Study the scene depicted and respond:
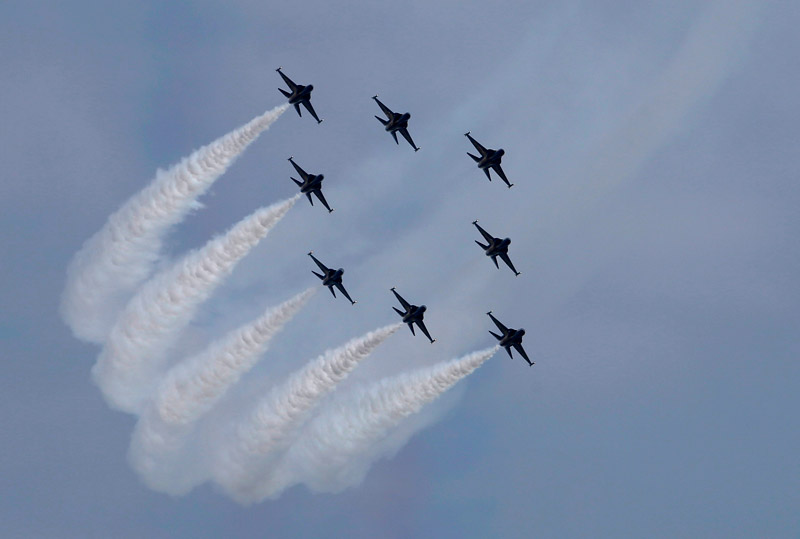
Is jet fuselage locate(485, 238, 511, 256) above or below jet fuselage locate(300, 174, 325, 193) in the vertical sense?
below

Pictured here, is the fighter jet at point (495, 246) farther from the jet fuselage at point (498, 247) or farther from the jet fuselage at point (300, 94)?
the jet fuselage at point (300, 94)

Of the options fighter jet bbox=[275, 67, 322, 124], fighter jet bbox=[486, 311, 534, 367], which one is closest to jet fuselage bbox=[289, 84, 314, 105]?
fighter jet bbox=[275, 67, 322, 124]

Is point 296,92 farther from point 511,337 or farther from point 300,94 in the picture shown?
point 511,337

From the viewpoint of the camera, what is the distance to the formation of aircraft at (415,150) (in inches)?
6944

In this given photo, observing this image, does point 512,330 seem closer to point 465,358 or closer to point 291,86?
point 465,358

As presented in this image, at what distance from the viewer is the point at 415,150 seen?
178625mm

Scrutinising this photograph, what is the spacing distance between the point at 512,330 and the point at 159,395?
3385 cm

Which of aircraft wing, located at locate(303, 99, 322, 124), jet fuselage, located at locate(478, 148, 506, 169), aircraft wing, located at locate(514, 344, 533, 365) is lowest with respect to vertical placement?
aircraft wing, located at locate(514, 344, 533, 365)

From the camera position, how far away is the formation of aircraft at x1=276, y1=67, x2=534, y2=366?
176 m

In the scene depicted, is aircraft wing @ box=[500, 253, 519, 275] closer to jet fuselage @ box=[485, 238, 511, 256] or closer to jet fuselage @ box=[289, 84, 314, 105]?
jet fuselage @ box=[485, 238, 511, 256]

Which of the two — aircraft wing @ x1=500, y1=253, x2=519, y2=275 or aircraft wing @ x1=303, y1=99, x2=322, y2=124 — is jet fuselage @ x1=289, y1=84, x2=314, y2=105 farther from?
aircraft wing @ x1=500, y1=253, x2=519, y2=275

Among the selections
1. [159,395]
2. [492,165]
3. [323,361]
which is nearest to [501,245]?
[492,165]

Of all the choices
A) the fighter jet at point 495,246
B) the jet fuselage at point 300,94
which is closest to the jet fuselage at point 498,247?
the fighter jet at point 495,246

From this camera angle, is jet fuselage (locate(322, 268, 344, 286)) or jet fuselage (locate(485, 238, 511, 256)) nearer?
jet fuselage (locate(322, 268, 344, 286))
